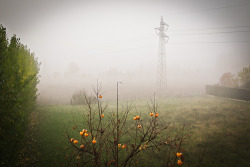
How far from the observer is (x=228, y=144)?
19.1 ft

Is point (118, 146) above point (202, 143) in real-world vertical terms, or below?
Answer: above

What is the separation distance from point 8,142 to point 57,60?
155 meters

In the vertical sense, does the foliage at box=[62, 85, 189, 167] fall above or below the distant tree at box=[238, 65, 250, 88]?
below

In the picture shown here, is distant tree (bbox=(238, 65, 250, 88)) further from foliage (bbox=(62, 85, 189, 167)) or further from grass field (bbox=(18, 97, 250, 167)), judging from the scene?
foliage (bbox=(62, 85, 189, 167))

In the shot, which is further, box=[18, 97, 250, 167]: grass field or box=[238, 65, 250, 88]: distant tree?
box=[238, 65, 250, 88]: distant tree

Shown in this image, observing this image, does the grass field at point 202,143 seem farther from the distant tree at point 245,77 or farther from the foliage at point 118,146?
the distant tree at point 245,77

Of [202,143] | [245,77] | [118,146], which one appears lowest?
[202,143]

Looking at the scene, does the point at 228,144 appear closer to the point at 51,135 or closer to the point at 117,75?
the point at 51,135

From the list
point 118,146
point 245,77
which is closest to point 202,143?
point 118,146

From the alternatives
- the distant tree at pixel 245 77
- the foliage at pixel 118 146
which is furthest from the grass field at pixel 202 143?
the distant tree at pixel 245 77

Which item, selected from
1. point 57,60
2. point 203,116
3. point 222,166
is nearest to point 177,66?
point 203,116

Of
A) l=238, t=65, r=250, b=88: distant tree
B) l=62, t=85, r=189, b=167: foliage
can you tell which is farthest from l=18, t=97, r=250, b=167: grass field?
l=238, t=65, r=250, b=88: distant tree

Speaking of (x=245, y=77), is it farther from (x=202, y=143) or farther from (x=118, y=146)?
(x=118, y=146)

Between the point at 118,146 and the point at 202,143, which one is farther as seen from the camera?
the point at 202,143
